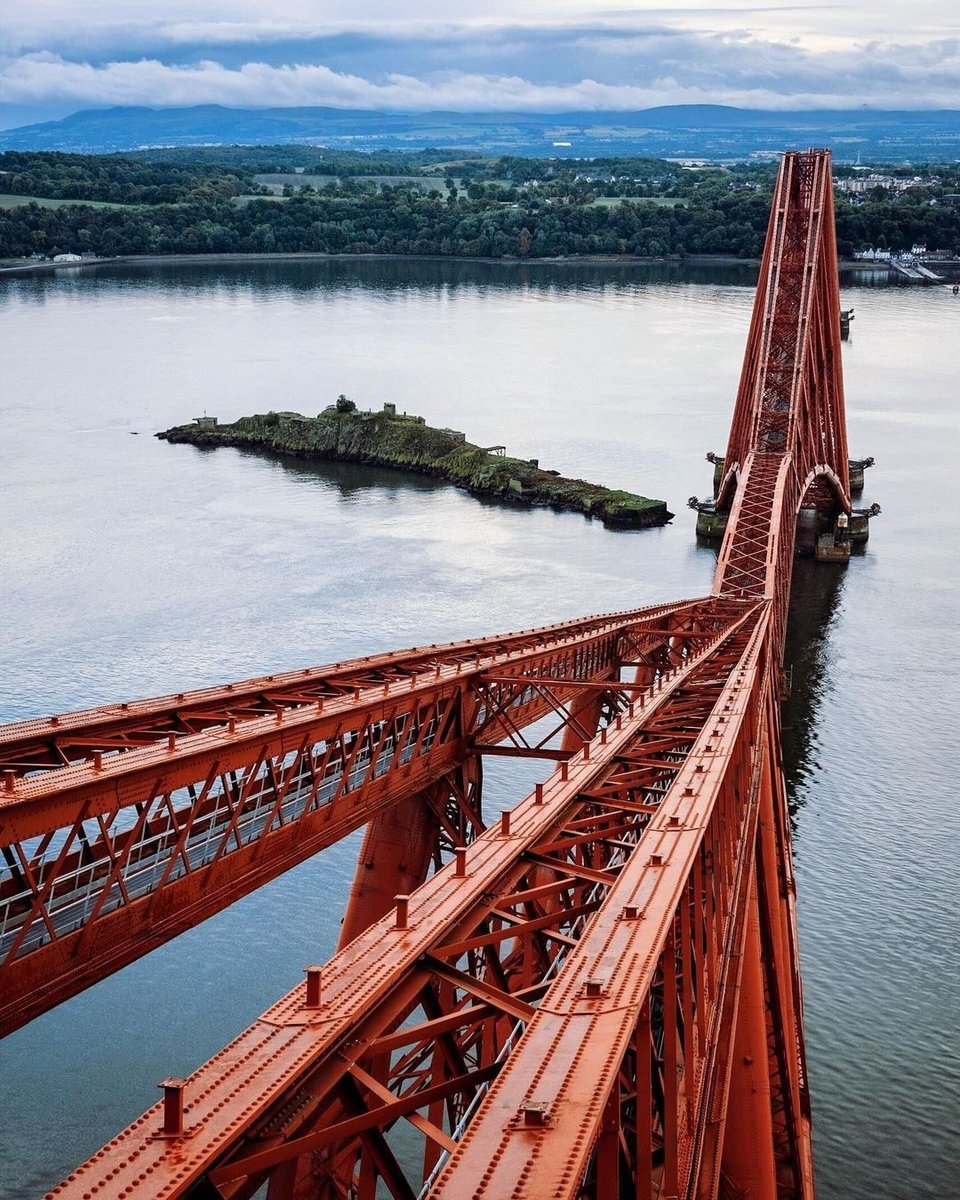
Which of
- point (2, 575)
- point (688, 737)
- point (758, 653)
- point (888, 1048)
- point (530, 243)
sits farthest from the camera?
point (530, 243)

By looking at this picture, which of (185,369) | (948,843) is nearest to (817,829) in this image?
(948,843)

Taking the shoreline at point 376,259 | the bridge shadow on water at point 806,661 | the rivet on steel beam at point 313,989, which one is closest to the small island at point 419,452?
the bridge shadow on water at point 806,661

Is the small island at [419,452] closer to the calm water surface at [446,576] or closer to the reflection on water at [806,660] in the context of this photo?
the calm water surface at [446,576]

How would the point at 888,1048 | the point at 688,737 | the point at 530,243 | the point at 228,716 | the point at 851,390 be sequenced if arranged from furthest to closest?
the point at 530,243 < the point at 851,390 < the point at 888,1048 < the point at 688,737 < the point at 228,716

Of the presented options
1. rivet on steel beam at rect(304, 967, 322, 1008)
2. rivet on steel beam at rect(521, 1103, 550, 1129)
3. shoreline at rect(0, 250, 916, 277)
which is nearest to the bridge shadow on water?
rivet on steel beam at rect(304, 967, 322, 1008)

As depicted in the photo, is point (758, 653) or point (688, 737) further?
point (758, 653)

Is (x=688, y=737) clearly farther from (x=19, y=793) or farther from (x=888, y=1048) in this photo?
(x=19, y=793)
